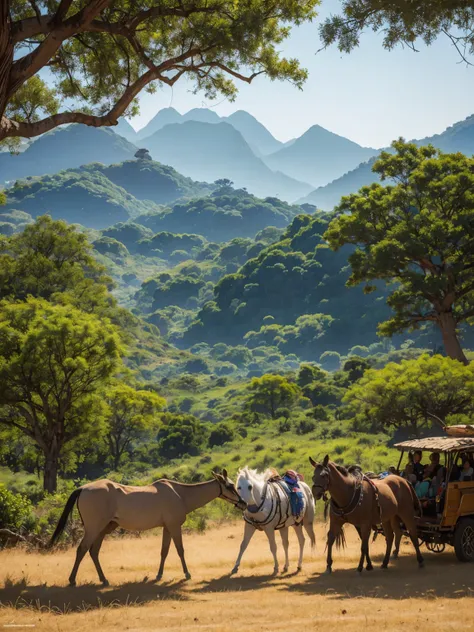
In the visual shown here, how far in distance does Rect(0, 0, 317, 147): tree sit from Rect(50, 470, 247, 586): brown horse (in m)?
6.90

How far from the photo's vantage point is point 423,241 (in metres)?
28.6

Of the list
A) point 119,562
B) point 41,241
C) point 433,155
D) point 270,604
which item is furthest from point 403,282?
point 41,241

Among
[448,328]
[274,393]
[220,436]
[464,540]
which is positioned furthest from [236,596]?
[274,393]

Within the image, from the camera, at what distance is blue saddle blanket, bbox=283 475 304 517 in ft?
47.2

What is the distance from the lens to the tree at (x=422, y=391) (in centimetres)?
2759

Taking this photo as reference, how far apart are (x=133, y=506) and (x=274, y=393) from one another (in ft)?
196

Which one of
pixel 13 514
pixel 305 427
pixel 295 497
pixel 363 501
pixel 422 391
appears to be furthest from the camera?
pixel 305 427

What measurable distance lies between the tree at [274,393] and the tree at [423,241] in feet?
133

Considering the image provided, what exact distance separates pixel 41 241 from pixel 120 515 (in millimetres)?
33977

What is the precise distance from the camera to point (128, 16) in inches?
585

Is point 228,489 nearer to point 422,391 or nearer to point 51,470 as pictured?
point 51,470

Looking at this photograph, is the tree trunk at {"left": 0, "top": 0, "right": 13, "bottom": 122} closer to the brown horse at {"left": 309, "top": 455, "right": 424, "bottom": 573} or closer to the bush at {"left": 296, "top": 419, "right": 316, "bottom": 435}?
the brown horse at {"left": 309, "top": 455, "right": 424, "bottom": 573}

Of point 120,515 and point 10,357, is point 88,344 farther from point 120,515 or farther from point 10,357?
point 120,515

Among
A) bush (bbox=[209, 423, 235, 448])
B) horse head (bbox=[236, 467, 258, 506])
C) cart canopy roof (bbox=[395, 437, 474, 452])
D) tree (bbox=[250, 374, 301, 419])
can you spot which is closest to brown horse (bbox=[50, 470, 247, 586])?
horse head (bbox=[236, 467, 258, 506])
